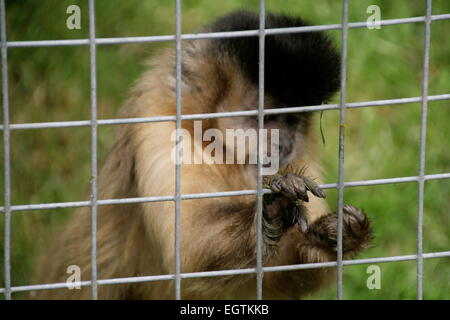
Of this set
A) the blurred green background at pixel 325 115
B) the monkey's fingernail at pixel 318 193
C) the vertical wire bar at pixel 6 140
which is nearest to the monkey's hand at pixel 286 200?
the monkey's fingernail at pixel 318 193

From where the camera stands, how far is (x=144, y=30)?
6.47 m

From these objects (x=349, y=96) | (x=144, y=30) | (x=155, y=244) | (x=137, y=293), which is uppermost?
(x=144, y=30)

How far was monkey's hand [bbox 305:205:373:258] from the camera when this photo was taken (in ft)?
12.5

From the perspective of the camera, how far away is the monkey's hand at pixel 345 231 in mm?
3822

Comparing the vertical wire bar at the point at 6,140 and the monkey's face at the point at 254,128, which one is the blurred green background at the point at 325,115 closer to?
the monkey's face at the point at 254,128

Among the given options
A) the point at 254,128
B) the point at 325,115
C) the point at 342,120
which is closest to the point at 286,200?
the point at 342,120

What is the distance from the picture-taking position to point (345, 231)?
3.92m

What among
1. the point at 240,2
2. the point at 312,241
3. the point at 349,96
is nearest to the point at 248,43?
the point at 312,241

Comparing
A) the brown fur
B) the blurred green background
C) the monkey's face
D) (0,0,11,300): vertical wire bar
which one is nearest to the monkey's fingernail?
the brown fur

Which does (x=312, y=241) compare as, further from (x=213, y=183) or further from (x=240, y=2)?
(x=240, y=2)

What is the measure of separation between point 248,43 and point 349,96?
219 centimetres

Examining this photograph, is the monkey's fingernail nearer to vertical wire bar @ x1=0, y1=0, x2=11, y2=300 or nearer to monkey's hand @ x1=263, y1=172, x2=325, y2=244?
monkey's hand @ x1=263, y1=172, x2=325, y2=244

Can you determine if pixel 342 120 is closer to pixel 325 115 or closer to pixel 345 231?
pixel 345 231

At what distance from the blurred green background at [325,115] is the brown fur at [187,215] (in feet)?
2.61
